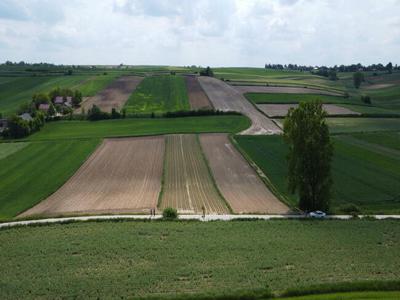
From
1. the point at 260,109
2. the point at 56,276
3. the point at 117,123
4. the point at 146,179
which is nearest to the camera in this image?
the point at 56,276

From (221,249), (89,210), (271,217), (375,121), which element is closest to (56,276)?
(221,249)

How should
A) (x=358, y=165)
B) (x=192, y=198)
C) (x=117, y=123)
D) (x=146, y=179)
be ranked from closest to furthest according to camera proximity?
(x=192, y=198) → (x=146, y=179) → (x=358, y=165) → (x=117, y=123)

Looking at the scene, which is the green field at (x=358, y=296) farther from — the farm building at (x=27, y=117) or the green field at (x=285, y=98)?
the green field at (x=285, y=98)

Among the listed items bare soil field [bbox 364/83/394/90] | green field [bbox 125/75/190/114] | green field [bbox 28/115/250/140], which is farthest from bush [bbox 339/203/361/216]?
bare soil field [bbox 364/83/394/90]

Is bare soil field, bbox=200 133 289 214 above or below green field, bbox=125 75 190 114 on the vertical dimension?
below

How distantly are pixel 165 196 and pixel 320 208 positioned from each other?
17529 mm

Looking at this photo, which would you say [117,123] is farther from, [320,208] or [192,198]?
[320,208]

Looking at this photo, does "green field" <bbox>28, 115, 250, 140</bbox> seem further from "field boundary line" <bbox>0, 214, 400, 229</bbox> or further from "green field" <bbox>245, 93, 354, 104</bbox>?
"field boundary line" <bbox>0, 214, 400, 229</bbox>

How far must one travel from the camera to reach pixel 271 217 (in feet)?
133

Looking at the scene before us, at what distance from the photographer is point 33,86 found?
158 m

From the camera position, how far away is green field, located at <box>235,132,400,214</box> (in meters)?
46.0

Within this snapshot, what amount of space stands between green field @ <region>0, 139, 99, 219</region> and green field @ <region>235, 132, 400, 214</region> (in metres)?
27.8

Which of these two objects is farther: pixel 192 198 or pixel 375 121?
pixel 375 121

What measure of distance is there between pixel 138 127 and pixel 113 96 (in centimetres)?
4720
